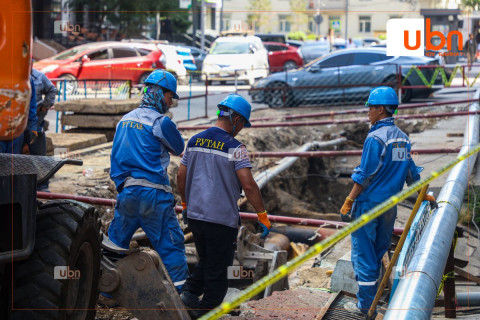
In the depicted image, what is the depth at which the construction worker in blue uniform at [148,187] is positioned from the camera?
5570mm

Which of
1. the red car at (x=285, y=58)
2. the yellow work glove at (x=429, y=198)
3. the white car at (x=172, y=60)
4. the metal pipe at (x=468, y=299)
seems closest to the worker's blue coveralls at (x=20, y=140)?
the yellow work glove at (x=429, y=198)

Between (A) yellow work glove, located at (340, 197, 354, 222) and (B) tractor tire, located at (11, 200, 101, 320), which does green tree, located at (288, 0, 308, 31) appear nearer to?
(A) yellow work glove, located at (340, 197, 354, 222)

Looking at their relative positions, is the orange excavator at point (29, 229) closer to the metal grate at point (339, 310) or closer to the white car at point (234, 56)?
the metal grate at point (339, 310)

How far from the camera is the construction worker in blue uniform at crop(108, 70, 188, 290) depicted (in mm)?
5570

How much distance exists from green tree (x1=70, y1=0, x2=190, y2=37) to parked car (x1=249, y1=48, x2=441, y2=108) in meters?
14.4

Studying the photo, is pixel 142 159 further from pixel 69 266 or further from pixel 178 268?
pixel 69 266

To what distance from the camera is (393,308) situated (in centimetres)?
295

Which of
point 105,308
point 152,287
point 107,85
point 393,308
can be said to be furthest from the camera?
point 107,85

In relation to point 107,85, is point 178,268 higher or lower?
lower

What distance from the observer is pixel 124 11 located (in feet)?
119

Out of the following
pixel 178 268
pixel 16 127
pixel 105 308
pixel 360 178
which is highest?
pixel 16 127

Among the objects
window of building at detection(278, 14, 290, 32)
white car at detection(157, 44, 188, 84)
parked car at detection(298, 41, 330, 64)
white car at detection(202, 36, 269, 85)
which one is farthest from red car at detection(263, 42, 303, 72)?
window of building at detection(278, 14, 290, 32)

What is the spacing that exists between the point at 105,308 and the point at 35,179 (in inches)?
92.7

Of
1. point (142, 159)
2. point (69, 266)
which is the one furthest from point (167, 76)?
point (69, 266)
